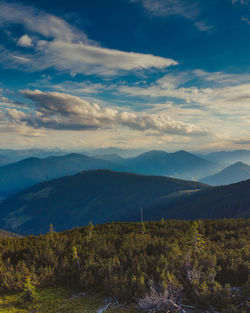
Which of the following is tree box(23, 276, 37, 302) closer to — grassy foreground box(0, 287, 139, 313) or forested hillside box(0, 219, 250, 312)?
forested hillside box(0, 219, 250, 312)

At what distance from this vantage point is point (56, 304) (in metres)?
7.42

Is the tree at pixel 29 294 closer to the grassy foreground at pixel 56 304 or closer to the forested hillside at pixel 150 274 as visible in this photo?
the forested hillside at pixel 150 274

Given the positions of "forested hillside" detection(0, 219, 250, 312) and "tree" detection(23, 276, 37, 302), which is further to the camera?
"tree" detection(23, 276, 37, 302)

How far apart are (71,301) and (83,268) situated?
183cm

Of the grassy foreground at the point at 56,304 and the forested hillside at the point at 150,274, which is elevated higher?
the forested hillside at the point at 150,274

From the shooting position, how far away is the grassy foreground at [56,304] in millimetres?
6965

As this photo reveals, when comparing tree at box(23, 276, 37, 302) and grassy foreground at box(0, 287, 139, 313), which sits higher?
tree at box(23, 276, 37, 302)

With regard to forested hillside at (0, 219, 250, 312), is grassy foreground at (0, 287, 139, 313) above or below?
below

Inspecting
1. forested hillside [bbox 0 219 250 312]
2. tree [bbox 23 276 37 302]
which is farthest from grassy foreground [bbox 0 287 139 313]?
forested hillside [bbox 0 219 250 312]

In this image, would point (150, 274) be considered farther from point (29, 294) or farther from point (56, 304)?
point (29, 294)

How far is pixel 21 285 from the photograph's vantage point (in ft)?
27.6

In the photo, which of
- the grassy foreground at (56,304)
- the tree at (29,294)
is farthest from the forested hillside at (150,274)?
the grassy foreground at (56,304)

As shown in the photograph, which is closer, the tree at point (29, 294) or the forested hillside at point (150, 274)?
the forested hillside at point (150, 274)

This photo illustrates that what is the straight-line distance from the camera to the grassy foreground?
22.9ft
